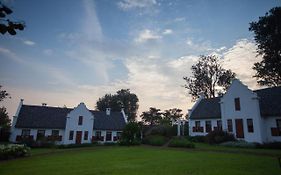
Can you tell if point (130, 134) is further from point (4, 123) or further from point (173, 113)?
point (173, 113)

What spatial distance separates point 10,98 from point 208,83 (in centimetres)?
4159

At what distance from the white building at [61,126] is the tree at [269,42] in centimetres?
2840

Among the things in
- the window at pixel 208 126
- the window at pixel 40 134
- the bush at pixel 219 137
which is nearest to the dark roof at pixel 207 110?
the window at pixel 208 126

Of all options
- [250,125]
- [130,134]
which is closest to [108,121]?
[130,134]

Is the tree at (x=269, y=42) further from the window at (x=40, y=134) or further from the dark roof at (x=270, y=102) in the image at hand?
the window at (x=40, y=134)

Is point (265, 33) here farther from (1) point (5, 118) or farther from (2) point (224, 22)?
(1) point (5, 118)

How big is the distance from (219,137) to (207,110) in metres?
8.41

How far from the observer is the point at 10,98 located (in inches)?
1542

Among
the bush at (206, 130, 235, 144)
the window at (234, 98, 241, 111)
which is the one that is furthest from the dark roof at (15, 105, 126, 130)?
the window at (234, 98, 241, 111)

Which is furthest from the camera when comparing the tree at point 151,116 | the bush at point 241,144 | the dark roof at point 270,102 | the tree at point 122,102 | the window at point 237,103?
the tree at point 122,102

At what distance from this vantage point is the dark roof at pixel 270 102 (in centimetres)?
2492

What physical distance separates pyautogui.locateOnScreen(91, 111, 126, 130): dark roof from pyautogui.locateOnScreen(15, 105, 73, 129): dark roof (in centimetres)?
650

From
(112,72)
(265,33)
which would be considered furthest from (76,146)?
(265,33)

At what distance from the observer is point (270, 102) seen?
87.3 feet
